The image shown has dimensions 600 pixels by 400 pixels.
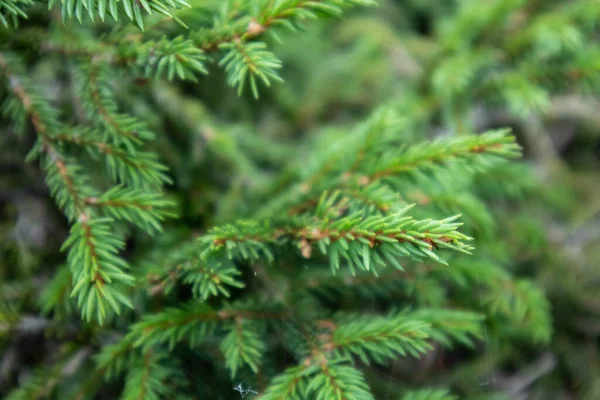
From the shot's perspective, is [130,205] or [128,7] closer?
[128,7]

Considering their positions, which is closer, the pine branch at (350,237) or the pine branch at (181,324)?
the pine branch at (350,237)

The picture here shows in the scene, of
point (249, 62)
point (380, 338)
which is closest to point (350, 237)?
point (380, 338)

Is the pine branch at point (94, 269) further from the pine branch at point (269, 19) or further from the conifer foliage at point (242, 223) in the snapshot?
the pine branch at point (269, 19)

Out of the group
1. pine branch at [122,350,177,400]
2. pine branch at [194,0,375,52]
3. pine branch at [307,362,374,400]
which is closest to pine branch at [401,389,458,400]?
pine branch at [307,362,374,400]

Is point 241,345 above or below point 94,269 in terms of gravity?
below

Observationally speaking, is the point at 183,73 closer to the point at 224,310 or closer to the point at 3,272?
the point at 224,310

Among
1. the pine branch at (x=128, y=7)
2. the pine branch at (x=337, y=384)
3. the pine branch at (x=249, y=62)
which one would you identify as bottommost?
the pine branch at (x=337, y=384)

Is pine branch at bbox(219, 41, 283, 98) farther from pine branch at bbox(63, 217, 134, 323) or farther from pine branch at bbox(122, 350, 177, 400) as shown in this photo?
pine branch at bbox(122, 350, 177, 400)

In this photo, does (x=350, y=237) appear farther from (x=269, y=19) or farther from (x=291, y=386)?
(x=269, y=19)

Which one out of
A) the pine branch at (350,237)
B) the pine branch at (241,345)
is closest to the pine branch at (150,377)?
the pine branch at (241,345)
